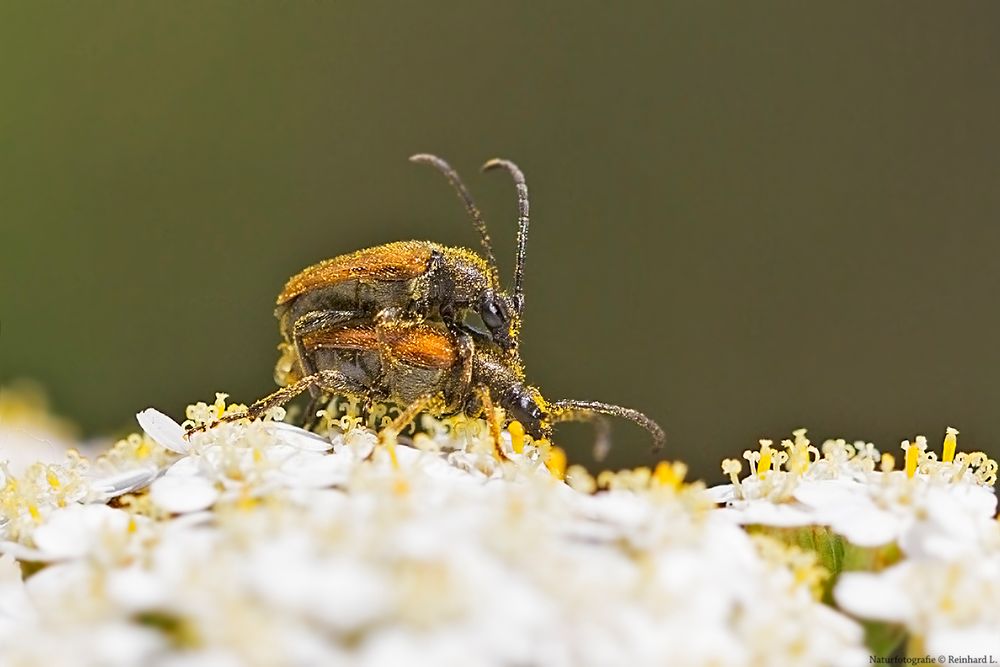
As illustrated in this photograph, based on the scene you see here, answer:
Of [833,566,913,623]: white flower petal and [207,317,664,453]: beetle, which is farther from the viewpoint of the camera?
[207,317,664,453]: beetle

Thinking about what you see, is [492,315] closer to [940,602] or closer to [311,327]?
[311,327]

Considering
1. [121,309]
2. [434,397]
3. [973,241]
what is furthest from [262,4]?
[434,397]

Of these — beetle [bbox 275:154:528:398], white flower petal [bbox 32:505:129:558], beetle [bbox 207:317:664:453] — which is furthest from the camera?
beetle [bbox 275:154:528:398]

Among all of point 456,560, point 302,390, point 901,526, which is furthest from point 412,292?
point 456,560

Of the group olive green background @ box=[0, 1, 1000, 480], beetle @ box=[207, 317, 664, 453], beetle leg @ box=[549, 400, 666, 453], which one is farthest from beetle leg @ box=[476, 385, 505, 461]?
olive green background @ box=[0, 1, 1000, 480]

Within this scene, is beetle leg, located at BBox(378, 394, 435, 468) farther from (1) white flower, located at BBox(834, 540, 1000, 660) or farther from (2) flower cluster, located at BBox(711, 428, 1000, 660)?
(1) white flower, located at BBox(834, 540, 1000, 660)

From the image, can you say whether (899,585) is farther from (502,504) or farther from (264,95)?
(264,95)

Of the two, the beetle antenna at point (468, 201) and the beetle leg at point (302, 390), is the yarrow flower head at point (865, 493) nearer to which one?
the beetle leg at point (302, 390)

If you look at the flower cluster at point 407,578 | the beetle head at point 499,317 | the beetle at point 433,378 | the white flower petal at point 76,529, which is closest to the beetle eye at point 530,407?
the beetle at point 433,378

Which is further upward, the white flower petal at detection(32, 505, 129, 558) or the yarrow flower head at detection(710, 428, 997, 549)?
the white flower petal at detection(32, 505, 129, 558)
